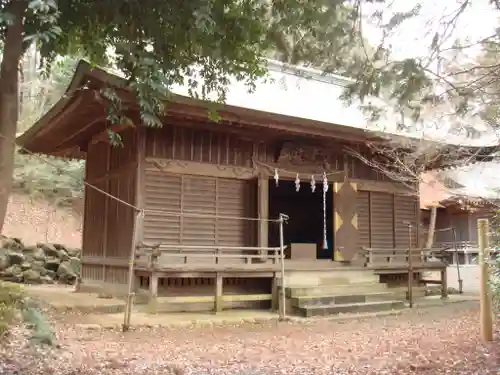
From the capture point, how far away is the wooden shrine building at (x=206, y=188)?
1055 cm

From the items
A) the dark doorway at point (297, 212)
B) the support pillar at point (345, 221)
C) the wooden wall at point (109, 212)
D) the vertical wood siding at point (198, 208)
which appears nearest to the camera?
the vertical wood siding at point (198, 208)

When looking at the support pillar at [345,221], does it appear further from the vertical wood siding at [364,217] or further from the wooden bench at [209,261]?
the wooden bench at [209,261]

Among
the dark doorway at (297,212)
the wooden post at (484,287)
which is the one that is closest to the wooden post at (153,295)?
the wooden post at (484,287)

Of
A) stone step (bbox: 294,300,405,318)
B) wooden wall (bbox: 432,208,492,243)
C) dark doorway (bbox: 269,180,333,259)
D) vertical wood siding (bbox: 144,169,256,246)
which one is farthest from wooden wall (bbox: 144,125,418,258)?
wooden wall (bbox: 432,208,492,243)

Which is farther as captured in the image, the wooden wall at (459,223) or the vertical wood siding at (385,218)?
the wooden wall at (459,223)

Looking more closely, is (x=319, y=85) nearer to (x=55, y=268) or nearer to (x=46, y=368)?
(x=55, y=268)

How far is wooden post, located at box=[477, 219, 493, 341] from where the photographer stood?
6820 mm

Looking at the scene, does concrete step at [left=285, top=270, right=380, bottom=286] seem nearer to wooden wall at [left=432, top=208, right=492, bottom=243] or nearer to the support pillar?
the support pillar

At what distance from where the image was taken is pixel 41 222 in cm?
2552

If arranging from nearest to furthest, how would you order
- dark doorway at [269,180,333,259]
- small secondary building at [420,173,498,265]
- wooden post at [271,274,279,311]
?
wooden post at [271,274,279,311] → dark doorway at [269,180,333,259] → small secondary building at [420,173,498,265]

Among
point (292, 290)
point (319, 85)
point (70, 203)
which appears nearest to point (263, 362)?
point (292, 290)

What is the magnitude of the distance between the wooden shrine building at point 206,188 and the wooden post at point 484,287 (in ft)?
16.2

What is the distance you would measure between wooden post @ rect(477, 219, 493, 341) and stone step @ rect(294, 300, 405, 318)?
3.89 metres

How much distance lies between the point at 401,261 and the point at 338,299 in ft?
13.0
